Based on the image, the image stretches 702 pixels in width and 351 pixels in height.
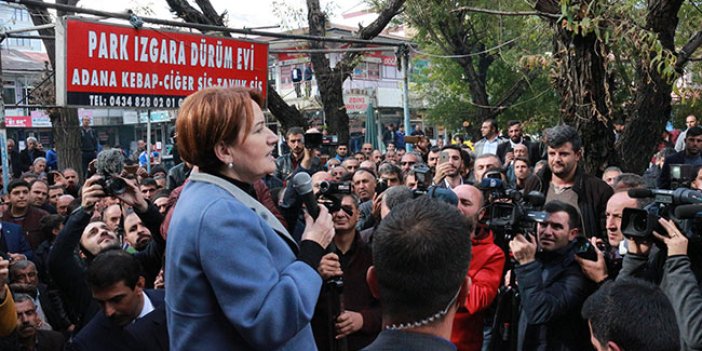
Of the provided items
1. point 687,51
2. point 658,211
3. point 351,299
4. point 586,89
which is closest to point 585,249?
point 658,211

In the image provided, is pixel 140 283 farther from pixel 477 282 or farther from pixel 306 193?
pixel 477 282

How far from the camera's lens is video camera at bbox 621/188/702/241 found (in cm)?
279

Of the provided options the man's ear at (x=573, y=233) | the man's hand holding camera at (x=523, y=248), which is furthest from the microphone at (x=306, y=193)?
the man's ear at (x=573, y=233)

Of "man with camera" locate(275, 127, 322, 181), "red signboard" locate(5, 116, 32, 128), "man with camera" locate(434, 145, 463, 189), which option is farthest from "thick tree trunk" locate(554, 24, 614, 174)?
"red signboard" locate(5, 116, 32, 128)

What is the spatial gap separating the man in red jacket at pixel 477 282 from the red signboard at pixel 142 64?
17.2 ft

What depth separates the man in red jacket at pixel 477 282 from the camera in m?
3.59

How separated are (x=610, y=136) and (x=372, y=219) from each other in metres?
2.48

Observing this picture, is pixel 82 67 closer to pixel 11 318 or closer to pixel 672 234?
pixel 11 318

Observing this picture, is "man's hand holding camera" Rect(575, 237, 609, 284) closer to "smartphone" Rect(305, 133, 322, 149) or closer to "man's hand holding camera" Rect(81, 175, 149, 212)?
"man's hand holding camera" Rect(81, 175, 149, 212)

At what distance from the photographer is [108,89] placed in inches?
310

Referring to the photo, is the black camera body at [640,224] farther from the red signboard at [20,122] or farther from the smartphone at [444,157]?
the red signboard at [20,122]

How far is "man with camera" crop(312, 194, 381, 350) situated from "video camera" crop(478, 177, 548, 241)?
2.58 ft

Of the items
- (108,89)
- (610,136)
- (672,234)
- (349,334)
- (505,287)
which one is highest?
(108,89)

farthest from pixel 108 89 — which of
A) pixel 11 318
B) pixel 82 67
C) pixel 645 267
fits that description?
pixel 645 267
